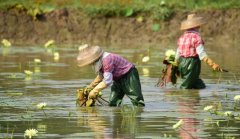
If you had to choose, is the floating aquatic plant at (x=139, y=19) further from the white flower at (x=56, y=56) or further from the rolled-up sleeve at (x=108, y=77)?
the rolled-up sleeve at (x=108, y=77)

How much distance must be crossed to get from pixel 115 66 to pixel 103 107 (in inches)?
27.9

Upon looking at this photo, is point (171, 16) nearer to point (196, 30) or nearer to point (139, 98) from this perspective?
point (196, 30)

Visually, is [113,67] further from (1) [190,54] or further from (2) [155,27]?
(2) [155,27]

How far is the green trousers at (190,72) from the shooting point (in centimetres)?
1625

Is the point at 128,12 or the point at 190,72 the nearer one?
the point at 190,72

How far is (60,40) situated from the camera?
28.4 m

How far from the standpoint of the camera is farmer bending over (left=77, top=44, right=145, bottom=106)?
503 inches

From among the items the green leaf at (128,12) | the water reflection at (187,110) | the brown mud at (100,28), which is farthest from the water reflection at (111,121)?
the green leaf at (128,12)

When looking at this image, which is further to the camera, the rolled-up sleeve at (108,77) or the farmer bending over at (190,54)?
the farmer bending over at (190,54)

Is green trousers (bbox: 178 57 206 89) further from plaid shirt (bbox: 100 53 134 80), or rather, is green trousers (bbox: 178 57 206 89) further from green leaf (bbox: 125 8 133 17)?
green leaf (bbox: 125 8 133 17)

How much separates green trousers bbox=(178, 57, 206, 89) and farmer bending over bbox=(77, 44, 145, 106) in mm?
2892

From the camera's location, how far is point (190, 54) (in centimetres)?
1625

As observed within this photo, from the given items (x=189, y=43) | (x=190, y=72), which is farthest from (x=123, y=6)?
(x=189, y=43)

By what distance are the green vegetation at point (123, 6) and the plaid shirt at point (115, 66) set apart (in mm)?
15442
